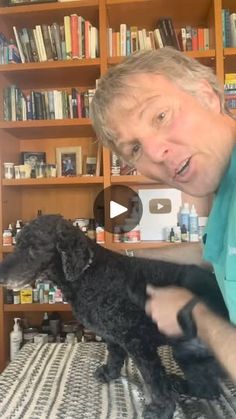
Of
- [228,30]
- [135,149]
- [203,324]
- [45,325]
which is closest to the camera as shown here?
[203,324]

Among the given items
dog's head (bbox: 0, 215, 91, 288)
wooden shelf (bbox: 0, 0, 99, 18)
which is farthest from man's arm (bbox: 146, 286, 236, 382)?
wooden shelf (bbox: 0, 0, 99, 18)

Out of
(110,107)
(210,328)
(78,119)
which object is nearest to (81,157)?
(78,119)

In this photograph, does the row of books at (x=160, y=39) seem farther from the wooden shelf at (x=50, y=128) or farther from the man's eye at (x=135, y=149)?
the man's eye at (x=135, y=149)

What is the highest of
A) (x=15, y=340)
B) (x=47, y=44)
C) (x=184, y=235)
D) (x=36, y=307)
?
(x=47, y=44)

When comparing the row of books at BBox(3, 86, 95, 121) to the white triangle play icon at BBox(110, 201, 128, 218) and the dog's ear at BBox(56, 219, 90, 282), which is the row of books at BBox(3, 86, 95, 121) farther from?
the dog's ear at BBox(56, 219, 90, 282)

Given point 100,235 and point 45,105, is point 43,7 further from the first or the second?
point 100,235

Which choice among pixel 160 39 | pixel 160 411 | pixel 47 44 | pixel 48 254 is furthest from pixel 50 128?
pixel 160 411
